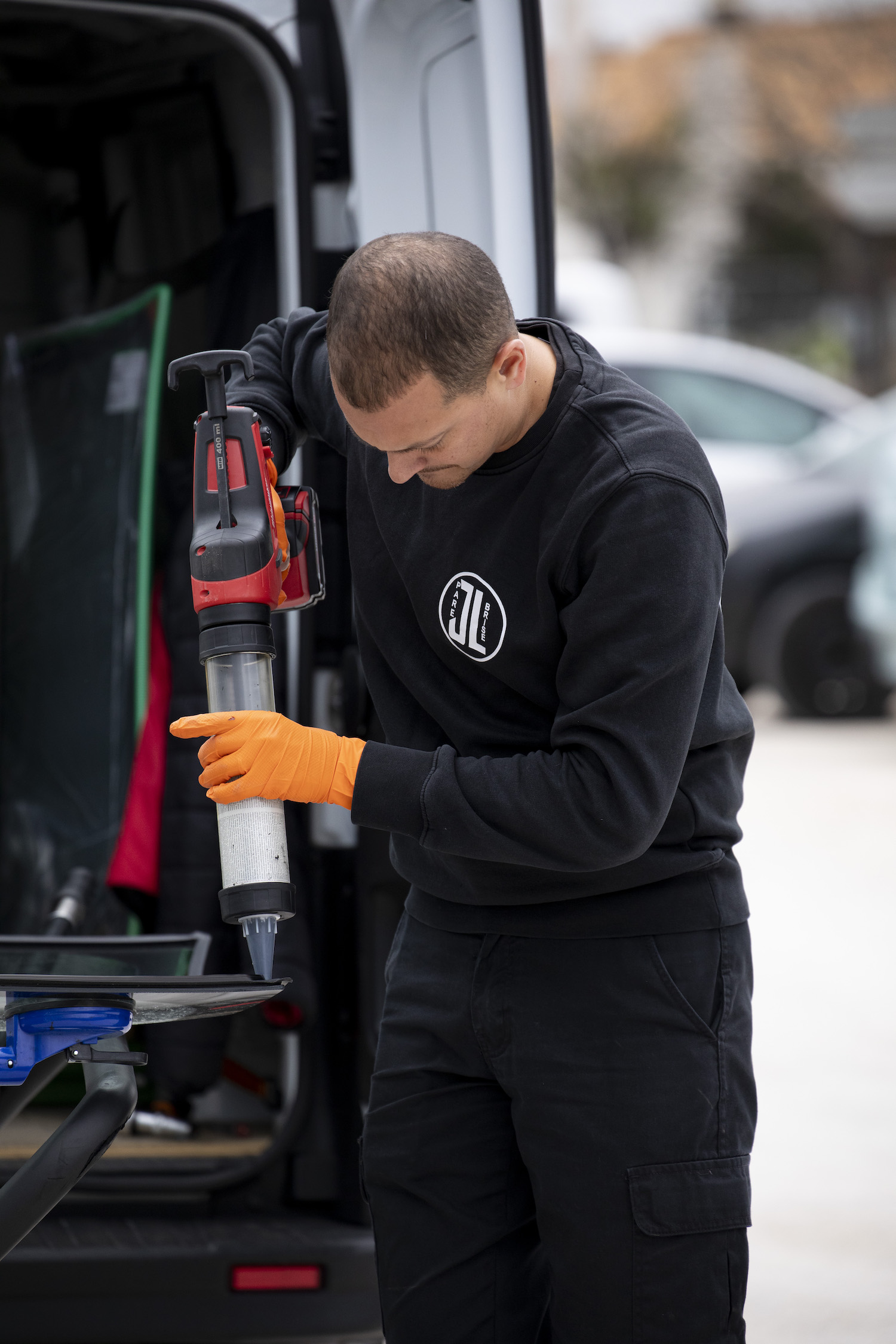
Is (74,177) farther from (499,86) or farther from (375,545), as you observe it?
(375,545)

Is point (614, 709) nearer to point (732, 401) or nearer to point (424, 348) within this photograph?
point (424, 348)

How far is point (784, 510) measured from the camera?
8453 mm

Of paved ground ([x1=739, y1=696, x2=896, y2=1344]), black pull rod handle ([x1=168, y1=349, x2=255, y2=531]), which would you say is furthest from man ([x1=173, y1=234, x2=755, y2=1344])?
paved ground ([x1=739, y1=696, x2=896, y2=1344])

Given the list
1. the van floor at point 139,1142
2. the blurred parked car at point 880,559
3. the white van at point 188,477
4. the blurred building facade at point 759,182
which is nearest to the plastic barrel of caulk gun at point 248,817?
the white van at point 188,477

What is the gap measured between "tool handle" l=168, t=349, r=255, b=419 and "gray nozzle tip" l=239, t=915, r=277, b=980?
0.58m

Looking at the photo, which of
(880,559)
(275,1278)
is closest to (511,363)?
(275,1278)

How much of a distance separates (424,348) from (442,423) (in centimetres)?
9

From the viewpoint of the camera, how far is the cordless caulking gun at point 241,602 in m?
1.75

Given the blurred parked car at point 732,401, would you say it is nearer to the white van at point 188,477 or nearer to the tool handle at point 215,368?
the white van at point 188,477

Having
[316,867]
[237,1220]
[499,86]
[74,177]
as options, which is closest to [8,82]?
[74,177]

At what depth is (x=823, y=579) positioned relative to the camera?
8461 millimetres

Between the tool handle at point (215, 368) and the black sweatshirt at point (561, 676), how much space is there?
0.61 ft

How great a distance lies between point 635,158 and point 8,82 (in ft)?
82.5

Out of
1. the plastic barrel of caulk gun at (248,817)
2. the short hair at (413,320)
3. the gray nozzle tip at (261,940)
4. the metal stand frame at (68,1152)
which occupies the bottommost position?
the metal stand frame at (68,1152)
